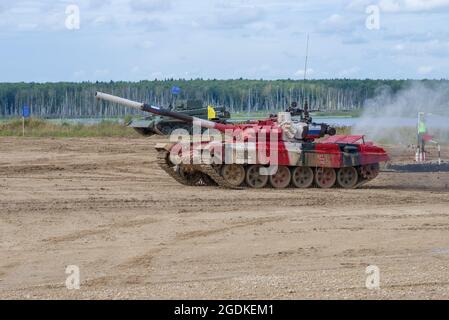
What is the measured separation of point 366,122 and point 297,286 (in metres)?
20.8

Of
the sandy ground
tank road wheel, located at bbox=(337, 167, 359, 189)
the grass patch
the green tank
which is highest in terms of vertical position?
the green tank

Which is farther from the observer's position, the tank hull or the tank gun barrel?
the tank gun barrel

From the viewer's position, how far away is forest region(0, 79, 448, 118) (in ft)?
246

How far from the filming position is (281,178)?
74.9ft

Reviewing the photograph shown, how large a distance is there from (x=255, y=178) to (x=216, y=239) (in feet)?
24.4

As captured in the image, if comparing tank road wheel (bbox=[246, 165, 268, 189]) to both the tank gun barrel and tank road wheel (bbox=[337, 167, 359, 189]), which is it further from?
the tank gun barrel

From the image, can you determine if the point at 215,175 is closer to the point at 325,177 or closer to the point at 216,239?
the point at 325,177

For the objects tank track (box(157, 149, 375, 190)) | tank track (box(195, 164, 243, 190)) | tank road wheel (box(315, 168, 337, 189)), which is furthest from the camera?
tank road wheel (box(315, 168, 337, 189))

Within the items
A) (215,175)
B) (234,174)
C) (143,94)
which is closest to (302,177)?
(234,174)

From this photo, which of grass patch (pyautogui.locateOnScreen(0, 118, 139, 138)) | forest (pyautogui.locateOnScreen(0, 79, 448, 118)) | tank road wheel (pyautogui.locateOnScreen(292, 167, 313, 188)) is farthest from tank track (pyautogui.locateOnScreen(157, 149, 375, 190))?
forest (pyautogui.locateOnScreen(0, 79, 448, 118))

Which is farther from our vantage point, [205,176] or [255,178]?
[205,176]

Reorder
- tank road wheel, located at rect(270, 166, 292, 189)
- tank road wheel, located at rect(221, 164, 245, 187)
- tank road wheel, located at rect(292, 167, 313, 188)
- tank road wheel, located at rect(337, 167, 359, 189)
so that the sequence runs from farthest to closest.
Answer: tank road wheel, located at rect(337, 167, 359, 189) < tank road wheel, located at rect(292, 167, 313, 188) < tank road wheel, located at rect(270, 166, 292, 189) < tank road wheel, located at rect(221, 164, 245, 187)
